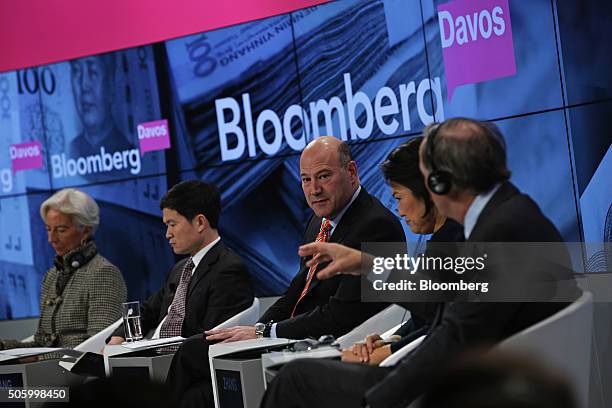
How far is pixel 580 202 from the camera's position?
4633 millimetres

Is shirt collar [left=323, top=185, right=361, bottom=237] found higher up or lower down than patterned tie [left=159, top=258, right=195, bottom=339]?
higher up

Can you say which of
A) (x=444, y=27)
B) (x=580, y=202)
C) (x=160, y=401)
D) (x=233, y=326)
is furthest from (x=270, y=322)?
(x=160, y=401)

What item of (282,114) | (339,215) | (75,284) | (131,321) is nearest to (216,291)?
(131,321)

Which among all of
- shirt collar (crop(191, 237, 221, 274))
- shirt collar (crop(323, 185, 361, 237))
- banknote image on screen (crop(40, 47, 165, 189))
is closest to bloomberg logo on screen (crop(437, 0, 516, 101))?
shirt collar (crop(323, 185, 361, 237))

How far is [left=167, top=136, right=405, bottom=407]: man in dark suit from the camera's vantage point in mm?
3318

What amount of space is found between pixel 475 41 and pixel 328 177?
1696 millimetres

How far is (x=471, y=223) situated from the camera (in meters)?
2.30

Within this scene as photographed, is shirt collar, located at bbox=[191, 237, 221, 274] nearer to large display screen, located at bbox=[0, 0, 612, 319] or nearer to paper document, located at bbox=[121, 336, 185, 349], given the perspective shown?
paper document, located at bbox=[121, 336, 185, 349]

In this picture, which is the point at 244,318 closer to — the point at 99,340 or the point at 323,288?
the point at 323,288

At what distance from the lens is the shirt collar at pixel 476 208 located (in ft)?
7.51

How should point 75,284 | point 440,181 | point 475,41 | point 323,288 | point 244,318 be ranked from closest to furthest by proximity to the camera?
point 440,181 < point 323,288 < point 244,318 < point 75,284 < point 475,41

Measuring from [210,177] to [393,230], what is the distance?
2684 millimetres

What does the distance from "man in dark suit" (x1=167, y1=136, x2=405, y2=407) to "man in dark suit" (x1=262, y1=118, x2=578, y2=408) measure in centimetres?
91

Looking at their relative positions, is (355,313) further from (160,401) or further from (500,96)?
(160,401)
